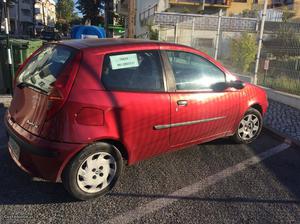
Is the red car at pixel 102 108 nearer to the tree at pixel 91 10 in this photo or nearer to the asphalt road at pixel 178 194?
the asphalt road at pixel 178 194

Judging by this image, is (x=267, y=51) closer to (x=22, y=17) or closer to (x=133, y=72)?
(x=133, y=72)

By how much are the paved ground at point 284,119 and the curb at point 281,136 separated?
122 millimetres

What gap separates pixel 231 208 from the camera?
10.6ft

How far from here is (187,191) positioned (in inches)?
139

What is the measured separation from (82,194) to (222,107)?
2.23 metres

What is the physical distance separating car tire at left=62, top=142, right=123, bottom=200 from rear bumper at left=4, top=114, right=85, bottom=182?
0.29ft

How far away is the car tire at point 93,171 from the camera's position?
307cm

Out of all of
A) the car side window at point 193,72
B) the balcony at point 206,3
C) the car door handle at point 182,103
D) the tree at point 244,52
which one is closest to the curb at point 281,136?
the car side window at point 193,72

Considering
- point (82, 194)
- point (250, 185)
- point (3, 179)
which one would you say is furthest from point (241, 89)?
point (3, 179)

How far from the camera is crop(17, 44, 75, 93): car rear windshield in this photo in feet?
10.4

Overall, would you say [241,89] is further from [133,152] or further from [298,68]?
[298,68]

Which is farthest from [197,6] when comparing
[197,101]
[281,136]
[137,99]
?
[137,99]

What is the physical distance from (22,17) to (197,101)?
2715 inches

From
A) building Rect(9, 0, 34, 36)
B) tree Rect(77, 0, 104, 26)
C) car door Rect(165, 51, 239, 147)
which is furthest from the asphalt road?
building Rect(9, 0, 34, 36)
